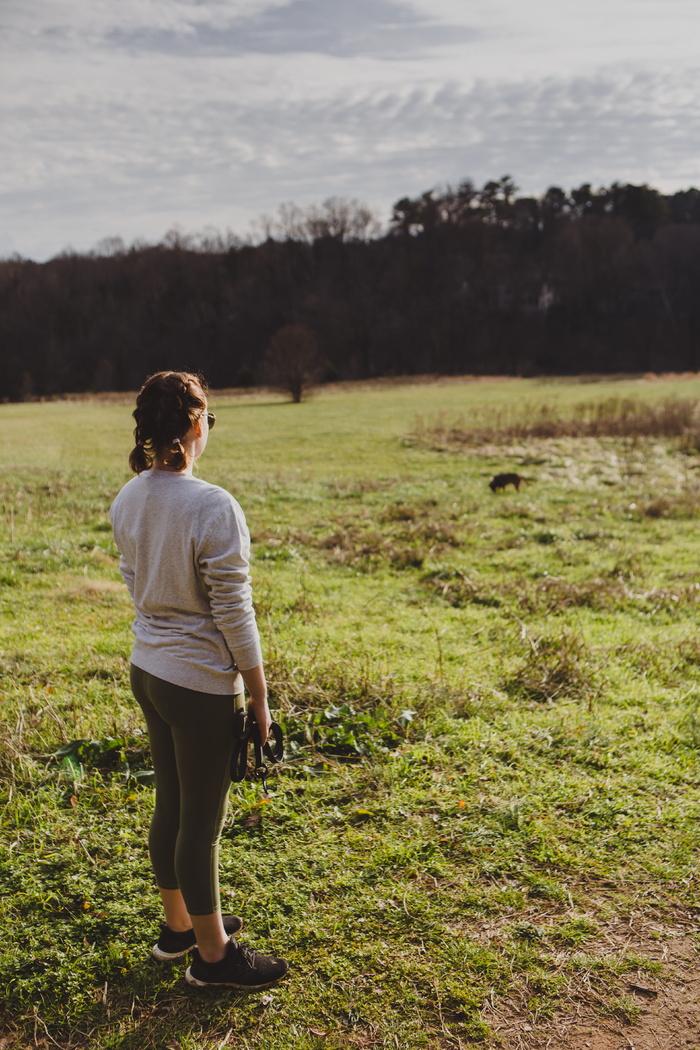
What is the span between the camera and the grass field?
2914 millimetres

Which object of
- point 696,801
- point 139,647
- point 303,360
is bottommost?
point 696,801

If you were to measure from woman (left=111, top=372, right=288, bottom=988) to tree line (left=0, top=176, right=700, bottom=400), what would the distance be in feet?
291

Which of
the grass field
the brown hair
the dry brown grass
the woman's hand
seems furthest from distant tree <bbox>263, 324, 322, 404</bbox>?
the woman's hand

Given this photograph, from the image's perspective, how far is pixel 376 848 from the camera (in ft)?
12.4

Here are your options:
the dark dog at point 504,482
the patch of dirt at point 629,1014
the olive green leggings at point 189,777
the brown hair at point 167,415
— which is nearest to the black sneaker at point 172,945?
the olive green leggings at point 189,777

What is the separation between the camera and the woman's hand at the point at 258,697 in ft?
8.49

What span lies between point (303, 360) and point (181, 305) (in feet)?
237

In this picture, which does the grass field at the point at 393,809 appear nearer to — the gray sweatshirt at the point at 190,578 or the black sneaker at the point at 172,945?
the black sneaker at the point at 172,945

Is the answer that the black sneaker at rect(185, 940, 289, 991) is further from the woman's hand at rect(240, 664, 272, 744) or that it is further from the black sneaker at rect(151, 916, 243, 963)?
the woman's hand at rect(240, 664, 272, 744)

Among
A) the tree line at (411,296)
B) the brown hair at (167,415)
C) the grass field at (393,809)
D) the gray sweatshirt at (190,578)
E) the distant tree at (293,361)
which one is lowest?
the grass field at (393,809)

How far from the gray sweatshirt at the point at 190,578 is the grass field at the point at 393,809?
4.59ft

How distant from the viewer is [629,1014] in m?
2.87

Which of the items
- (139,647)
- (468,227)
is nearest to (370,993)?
(139,647)

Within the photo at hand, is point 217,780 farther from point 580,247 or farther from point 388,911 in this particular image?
point 580,247
